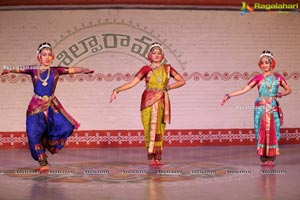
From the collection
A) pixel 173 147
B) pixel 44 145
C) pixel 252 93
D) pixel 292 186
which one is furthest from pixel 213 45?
pixel 292 186

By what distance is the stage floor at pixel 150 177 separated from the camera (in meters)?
6.16

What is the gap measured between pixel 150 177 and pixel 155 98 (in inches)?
65.5

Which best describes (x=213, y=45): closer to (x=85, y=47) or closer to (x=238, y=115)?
(x=238, y=115)

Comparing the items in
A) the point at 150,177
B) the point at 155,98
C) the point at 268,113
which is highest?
the point at 155,98

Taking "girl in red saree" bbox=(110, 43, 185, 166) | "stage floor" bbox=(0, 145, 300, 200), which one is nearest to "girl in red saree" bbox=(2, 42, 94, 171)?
"stage floor" bbox=(0, 145, 300, 200)

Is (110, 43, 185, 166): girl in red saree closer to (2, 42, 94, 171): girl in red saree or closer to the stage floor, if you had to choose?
the stage floor

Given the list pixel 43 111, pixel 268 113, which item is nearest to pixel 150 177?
pixel 43 111

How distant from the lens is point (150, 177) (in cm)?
748

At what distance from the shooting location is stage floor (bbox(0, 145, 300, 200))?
6.16m

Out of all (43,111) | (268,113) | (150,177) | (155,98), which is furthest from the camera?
(155,98)

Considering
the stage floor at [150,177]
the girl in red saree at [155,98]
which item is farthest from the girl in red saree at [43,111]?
the girl in red saree at [155,98]

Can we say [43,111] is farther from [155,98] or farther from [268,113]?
[268,113]

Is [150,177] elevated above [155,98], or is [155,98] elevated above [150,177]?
[155,98]

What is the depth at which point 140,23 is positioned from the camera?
466 inches
